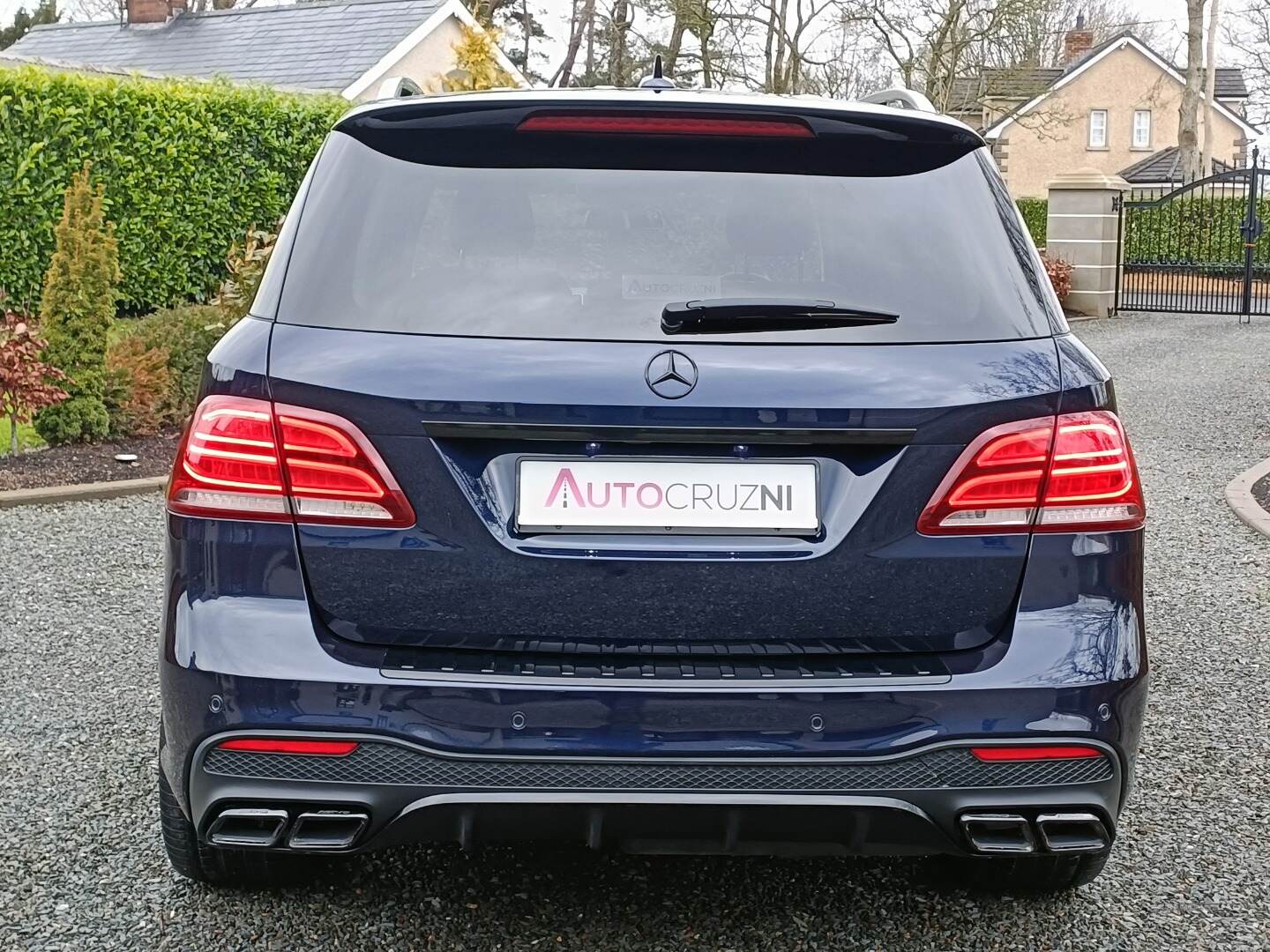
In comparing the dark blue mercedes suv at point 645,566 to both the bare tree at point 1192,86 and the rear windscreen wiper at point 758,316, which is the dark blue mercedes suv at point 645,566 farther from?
the bare tree at point 1192,86

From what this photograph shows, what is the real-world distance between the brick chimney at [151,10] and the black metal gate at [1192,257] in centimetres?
2400

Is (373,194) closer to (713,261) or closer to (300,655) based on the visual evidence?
(713,261)

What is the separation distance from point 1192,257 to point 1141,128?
39.1m

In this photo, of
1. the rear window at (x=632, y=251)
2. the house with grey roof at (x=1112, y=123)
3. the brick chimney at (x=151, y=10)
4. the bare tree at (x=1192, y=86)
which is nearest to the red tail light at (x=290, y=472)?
the rear window at (x=632, y=251)

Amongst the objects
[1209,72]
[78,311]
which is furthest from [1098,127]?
[78,311]

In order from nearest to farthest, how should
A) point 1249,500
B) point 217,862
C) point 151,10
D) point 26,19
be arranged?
point 217,862
point 1249,500
point 151,10
point 26,19

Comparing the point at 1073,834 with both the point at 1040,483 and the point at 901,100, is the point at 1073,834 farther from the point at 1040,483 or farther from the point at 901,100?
the point at 901,100

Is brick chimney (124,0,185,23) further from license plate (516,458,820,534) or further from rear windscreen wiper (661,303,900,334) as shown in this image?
license plate (516,458,820,534)

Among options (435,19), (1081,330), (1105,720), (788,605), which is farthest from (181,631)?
(435,19)

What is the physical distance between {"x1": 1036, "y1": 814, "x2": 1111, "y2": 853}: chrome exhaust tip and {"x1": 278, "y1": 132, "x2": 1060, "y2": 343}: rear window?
0.85 m

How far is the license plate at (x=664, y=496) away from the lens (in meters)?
2.42

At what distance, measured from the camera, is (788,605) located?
2436 millimetres

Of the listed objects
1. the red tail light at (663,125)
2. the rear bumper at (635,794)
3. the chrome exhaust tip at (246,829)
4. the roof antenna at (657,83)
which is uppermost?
the roof antenna at (657,83)

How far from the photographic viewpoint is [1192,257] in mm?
25328
